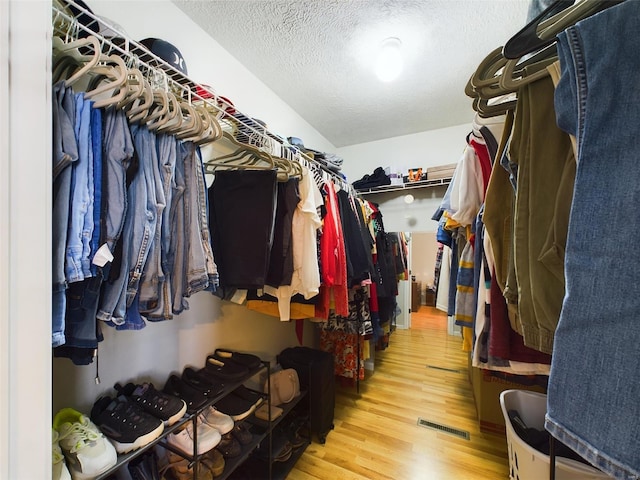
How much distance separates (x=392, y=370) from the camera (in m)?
2.71

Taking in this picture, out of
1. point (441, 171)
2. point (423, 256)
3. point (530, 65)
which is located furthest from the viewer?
point (423, 256)

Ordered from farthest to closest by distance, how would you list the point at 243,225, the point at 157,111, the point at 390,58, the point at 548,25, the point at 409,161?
the point at 409,161
the point at 390,58
the point at 243,225
the point at 157,111
the point at 548,25

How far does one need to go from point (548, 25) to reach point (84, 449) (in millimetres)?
1507

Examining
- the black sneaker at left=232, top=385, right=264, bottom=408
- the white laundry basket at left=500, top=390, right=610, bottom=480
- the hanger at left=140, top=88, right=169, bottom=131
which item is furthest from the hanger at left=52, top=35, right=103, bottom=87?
the white laundry basket at left=500, top=390, right=610, bottom=480

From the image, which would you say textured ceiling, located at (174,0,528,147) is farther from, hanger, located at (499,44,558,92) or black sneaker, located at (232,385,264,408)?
black sneaker, located at (232,385,264,408)

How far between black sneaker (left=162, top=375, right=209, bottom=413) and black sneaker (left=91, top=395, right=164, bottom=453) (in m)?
0.14

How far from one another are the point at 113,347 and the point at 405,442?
5.94ft

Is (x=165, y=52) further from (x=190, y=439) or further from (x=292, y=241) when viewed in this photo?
(x=190, y=439)

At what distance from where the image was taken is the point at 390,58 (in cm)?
155

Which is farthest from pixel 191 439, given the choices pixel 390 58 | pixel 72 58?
pixel 390 58

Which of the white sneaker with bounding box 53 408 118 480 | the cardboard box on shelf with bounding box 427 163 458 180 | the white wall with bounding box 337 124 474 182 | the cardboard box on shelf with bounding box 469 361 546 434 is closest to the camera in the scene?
the white sneaker with bounding box 53 408 118 480

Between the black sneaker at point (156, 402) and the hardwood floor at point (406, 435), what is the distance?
972 millimetres

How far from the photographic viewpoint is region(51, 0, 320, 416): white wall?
95 cm

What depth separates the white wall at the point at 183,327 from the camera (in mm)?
950
